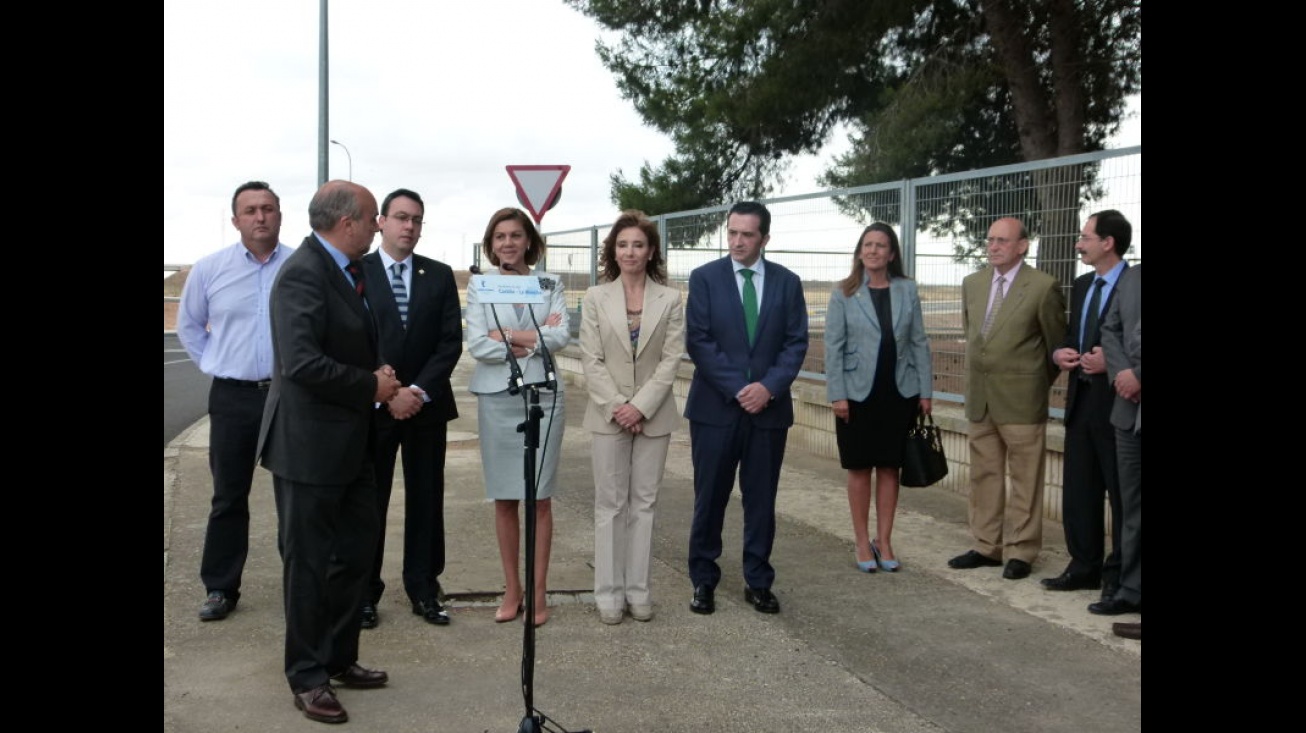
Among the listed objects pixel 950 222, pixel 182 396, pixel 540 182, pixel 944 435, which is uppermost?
pixel 540 182

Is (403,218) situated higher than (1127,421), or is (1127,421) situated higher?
(403,218)

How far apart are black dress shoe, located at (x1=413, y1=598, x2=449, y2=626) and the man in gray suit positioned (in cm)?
301

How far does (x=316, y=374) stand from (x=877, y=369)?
329 centimetres

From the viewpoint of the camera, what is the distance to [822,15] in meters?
14.3

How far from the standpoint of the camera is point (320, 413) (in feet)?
14.1

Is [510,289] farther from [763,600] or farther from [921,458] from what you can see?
[921,458]

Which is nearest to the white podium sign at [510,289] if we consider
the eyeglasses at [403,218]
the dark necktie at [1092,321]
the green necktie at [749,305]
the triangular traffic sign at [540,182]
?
the eyeglasses at [403,218]

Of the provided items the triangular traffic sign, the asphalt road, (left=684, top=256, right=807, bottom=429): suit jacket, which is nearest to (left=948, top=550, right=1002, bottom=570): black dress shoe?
(left=684, top=256, right=807, bottom=429): suit jacket

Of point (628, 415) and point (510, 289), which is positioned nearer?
point (510, 289)

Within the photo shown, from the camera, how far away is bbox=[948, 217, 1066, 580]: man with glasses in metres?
6.34

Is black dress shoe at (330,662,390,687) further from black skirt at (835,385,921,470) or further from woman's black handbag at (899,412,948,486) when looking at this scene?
woman's black handbag at (899,412,948,486)

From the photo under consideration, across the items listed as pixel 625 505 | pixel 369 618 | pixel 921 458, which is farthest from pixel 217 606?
pixel 921 458
